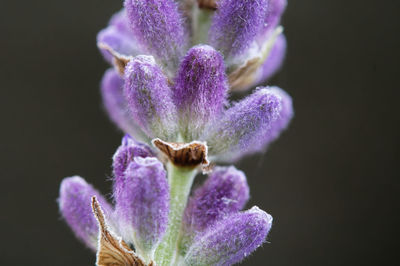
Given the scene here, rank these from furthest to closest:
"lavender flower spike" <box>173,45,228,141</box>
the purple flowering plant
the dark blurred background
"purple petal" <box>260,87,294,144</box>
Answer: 1. the dark blurred background
2. "purple petal" <box>260,87,294,144</box>
3. "lavender flower spike" <box>173,45,228,141</box>
4. the purple flowering plant

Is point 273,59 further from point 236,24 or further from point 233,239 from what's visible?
point 233,239

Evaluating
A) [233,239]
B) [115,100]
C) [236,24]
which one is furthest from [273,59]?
[233,239]

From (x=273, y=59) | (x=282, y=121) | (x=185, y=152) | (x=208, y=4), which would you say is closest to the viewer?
(x=185, y=152)

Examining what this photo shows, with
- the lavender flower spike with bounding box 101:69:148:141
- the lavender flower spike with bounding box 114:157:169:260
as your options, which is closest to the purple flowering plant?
the lavender flower spike with bounding box 114:157:169:260

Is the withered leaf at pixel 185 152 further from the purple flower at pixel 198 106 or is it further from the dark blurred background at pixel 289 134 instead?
the dark blurred background at pixel 289 134

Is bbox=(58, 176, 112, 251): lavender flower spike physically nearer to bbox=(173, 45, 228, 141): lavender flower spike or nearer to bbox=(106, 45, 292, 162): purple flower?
bbox=(106, 45, 292, 162): purple flower

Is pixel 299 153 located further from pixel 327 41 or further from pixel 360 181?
pixel 327 41

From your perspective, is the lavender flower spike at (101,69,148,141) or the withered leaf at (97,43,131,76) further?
the lavender flower spike at (101,69,148,141)

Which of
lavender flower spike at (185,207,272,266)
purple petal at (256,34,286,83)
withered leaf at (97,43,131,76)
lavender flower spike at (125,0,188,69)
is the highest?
lavender flower spike at (125,0,188,69)
